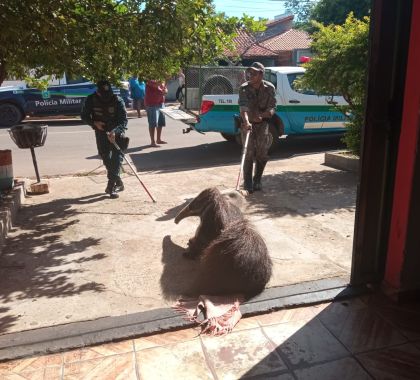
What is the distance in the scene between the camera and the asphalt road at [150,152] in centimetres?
891

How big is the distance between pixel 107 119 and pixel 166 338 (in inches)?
163

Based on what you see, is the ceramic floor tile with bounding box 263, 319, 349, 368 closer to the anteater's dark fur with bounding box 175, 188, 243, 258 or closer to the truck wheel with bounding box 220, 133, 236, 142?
the anteater's dark fur with bounding box 175, 188, 243, 258

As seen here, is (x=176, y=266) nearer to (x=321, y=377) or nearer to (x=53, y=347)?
(x=53, y=347)

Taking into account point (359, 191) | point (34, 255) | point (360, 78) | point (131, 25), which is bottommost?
point (34, 255)

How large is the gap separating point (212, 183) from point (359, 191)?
4.02 meters

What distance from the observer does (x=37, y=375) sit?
→ 2.64m

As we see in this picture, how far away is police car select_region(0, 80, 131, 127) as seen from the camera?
566 inches

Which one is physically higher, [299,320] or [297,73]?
[297,73]

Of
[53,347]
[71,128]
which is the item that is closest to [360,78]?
[53,347]

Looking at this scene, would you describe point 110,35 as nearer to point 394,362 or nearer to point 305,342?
point 305,342

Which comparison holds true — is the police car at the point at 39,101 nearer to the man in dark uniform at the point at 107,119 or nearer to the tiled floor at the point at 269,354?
the man in dark uniform at the point at 107,119

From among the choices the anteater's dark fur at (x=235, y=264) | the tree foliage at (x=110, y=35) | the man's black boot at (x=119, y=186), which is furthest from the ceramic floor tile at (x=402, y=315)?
the man's black boot at (x=119, y=186)

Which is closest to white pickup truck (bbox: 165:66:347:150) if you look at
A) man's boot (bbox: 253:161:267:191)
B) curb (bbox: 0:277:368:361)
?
man's boot (bbox: 253:161:267:191)

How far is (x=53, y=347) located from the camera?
9.46 ft
